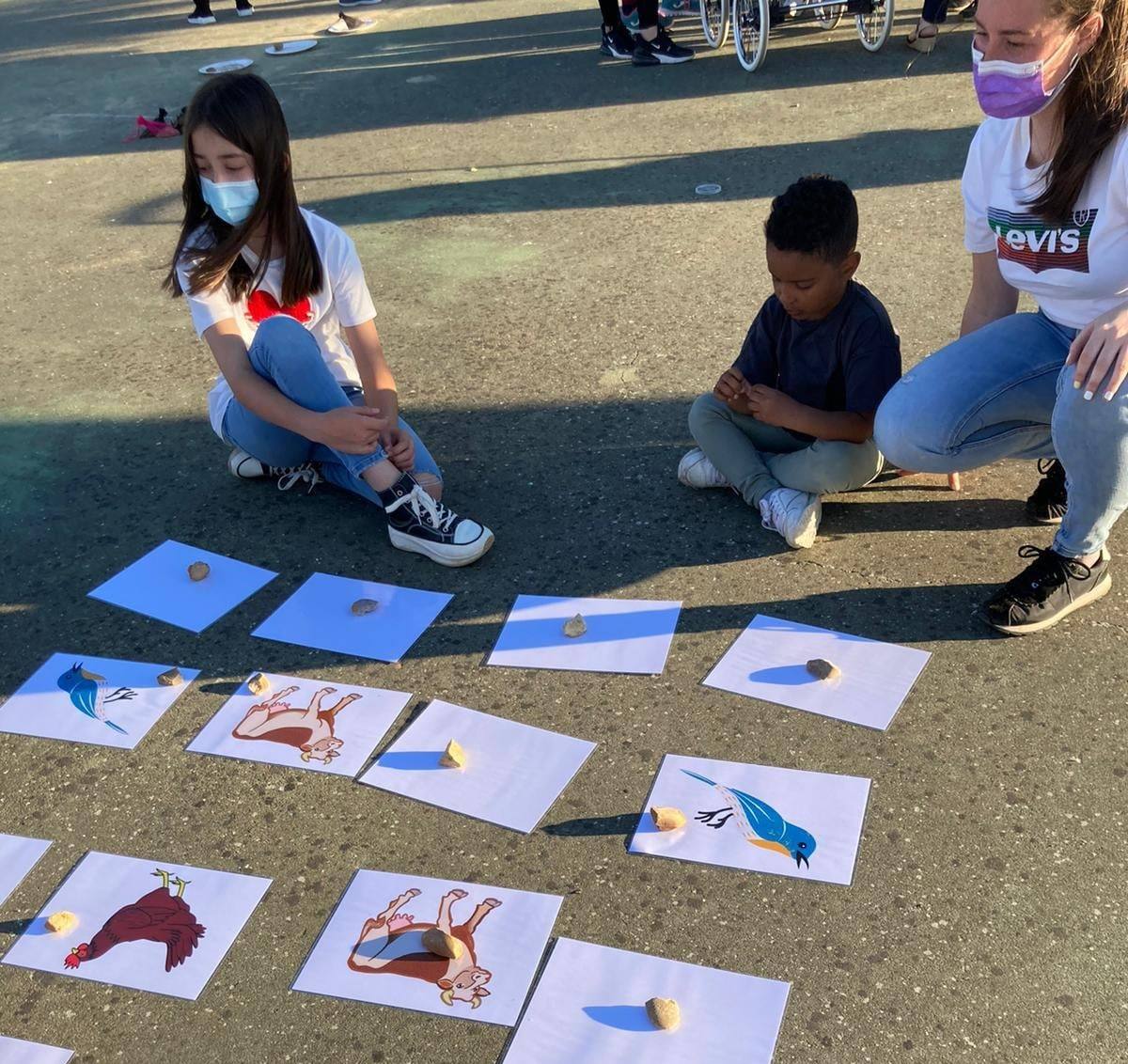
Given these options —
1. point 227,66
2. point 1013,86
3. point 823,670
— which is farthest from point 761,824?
point 227,66

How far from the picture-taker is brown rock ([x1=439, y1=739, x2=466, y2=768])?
7.35 feet

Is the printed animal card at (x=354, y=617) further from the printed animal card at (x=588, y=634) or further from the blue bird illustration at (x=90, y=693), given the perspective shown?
the blue bird illustration at (x=90, y=693)

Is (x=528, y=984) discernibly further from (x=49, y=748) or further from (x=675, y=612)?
(x=49, y=748)

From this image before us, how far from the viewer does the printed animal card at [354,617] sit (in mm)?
2635

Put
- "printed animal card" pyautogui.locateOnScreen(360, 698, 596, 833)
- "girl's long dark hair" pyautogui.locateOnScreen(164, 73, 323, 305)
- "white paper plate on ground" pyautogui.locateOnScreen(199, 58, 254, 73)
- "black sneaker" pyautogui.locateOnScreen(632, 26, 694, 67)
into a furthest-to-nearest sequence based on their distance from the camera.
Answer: "white paper plate on ground" pyautogui.locateOnScreen(199, 58, 254, 73) → "black sneaker" pyautogui.locateOnScreen(632, 26, 694, 67) → "girl's long dark hair" pyautogui.locateOnScreen(164, 73, 323, 305) → "printed animal card" pyautogui.locateOnScreen(360, 698, 596, 833)

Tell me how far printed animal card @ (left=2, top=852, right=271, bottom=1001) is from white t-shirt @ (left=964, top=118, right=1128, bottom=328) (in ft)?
6.40

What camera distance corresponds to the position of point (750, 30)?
6941 millimetres

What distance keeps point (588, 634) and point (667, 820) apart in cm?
62

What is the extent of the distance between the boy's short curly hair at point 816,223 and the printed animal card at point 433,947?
4.98 feet

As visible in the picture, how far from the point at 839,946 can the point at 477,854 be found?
63 centimetres

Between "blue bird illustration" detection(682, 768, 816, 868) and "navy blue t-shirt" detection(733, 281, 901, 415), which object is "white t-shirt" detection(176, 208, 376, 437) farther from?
"blue bird illustration" detection(682, 768, 816, 868)

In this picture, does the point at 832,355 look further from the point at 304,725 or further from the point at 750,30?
the point at 750,30

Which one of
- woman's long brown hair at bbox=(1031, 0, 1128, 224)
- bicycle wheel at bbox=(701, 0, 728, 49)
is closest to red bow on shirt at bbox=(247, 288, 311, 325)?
woman's long brown hair at bbox=(1031, 0, 1128, 224)

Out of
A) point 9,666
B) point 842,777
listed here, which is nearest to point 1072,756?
point 842,777
